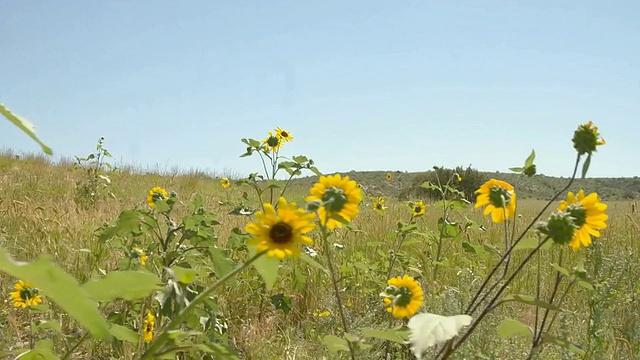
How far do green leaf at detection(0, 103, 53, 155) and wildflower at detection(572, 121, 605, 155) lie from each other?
3.16 feet

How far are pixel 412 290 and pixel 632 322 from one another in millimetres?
1172

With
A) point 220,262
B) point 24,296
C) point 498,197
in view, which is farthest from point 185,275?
point 24,296

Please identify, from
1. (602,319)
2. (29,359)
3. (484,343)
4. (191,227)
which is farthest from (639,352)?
(29,359)

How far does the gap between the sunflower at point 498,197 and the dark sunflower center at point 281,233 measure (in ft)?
1.80

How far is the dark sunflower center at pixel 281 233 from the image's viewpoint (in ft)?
2.64

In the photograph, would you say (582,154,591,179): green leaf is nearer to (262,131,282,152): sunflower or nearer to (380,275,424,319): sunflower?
(380,275,424,319): sunflower

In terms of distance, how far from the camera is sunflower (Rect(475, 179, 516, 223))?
1.18 meters

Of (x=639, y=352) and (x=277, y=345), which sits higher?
(x=639, y=352)

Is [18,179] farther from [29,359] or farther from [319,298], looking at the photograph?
[29,359]

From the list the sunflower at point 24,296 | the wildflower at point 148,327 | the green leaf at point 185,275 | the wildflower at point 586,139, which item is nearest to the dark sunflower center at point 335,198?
the green leaf at point 185,275

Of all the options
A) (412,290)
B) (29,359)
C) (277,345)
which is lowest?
(277,345)

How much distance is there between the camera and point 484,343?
178 cm

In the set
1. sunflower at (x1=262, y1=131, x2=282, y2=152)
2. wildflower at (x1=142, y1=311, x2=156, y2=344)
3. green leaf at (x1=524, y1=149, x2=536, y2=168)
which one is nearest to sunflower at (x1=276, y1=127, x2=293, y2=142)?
sunflower at (x1=262, y1=131, x2=282, y2=152)

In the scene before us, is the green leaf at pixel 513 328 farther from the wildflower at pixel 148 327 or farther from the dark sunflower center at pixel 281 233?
the wildflower at pixel 148 327
